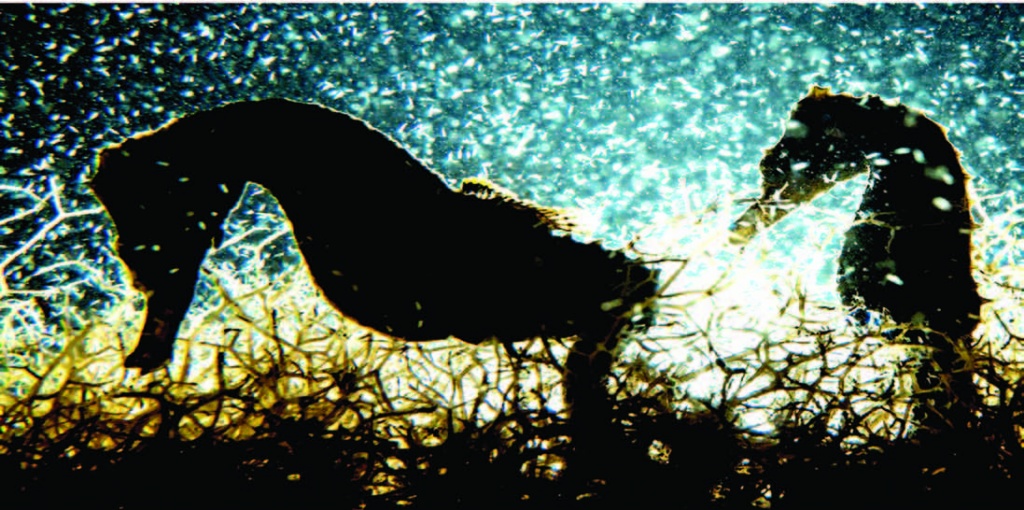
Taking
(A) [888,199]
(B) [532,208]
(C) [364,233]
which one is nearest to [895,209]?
(A) [888,199]

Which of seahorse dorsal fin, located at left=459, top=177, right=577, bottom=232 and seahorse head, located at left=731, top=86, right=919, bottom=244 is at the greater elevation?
seahorse head, located at left=731, top=86, right=919, bottom=244

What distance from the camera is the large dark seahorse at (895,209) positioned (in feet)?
2.50

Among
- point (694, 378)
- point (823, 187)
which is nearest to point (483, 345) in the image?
point (694, 378)

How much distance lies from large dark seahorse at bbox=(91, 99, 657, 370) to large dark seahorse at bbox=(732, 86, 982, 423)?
29cm

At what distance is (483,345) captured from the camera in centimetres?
77

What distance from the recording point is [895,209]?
788 millimetres

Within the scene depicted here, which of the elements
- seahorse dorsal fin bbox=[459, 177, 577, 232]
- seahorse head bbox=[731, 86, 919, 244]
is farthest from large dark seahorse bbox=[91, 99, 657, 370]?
seahorse head bbox=[731, 86, 919, 244]

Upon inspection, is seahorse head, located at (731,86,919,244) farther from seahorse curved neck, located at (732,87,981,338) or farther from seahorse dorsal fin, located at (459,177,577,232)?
seahorse dorsal fin, located at (459,177,577,232)

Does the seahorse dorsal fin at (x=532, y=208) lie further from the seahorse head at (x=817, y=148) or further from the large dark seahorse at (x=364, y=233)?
the seahorse head at (x=817, y=148)

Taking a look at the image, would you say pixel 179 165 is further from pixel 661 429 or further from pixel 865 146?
pixel 865 146

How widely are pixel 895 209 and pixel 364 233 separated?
77 cm

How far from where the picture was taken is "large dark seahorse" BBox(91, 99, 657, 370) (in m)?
0.72

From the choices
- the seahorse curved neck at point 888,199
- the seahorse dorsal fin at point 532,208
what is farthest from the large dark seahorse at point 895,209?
the seahorse dorsal fin at point 532,208

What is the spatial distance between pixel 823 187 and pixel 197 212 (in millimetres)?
950
